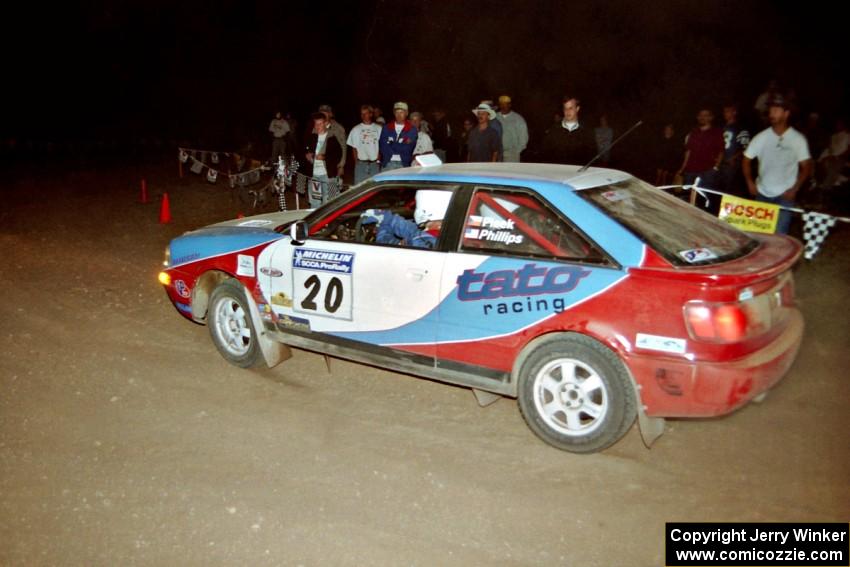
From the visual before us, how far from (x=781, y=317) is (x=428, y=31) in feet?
92.7

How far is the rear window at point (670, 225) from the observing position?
411cm

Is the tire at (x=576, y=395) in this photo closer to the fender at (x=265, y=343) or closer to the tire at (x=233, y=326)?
the fender at (x=265, y=343)

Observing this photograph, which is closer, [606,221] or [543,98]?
[606,221]

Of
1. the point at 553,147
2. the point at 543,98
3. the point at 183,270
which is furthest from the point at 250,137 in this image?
the point at 183,270

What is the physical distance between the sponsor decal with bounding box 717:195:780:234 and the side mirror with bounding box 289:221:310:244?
421 cm

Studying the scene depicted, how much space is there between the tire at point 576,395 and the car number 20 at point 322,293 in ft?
4.42

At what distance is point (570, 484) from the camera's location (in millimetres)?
4047

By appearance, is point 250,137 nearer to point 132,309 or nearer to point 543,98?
point 543,98

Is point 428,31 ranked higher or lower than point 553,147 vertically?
higher

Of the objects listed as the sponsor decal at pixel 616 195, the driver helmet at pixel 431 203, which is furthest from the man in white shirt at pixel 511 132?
the sponsor decal at pixel 616 195

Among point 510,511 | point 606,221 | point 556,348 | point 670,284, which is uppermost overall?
point 606,221

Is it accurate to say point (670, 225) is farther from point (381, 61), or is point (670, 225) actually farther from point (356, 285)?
point (381, 61)

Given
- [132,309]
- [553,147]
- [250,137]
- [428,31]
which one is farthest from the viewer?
[250,137]

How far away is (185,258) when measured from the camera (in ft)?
19.5
